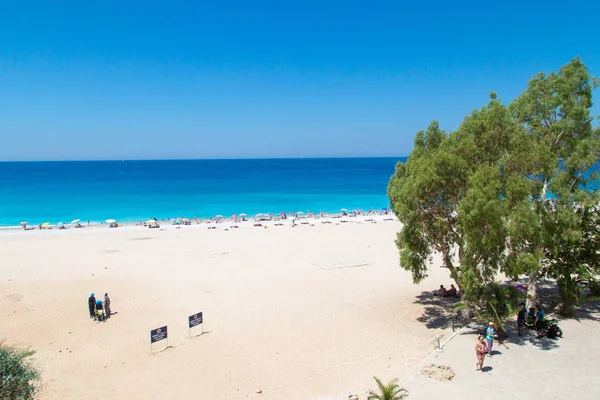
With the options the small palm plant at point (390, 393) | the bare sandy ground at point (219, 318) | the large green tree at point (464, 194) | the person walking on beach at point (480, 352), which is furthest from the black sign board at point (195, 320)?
the person walking on beach at point (480, 352)

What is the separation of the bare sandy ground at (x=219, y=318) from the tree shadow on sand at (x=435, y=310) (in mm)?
323

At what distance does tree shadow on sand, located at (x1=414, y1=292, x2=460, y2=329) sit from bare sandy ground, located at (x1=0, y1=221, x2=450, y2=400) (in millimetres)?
323

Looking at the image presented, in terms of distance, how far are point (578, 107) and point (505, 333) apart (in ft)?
22.5

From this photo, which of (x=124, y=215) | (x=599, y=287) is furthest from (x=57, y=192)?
(x=599, y=287)

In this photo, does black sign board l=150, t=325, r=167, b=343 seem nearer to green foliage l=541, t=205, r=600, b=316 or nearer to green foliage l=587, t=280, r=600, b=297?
green foliage l=541, t=205, r=600, b=316

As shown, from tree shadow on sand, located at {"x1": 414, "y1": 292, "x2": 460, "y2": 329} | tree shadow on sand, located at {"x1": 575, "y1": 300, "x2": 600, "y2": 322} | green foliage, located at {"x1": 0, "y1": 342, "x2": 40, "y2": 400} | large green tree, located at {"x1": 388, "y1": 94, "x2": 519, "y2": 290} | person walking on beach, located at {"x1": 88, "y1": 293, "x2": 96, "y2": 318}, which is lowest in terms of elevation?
tree shadow on sand, located at {"x1": 414, "y1": 292, "x2": 460, "y2": 329}

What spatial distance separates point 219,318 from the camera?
1552 centimetres

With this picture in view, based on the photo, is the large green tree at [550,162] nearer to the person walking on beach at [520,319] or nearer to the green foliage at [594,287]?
the person walking on beach at [520,319]

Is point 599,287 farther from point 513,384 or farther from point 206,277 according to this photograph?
point 206,277

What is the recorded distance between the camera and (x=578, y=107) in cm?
1198

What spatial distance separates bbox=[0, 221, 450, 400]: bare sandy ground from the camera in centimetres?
1108

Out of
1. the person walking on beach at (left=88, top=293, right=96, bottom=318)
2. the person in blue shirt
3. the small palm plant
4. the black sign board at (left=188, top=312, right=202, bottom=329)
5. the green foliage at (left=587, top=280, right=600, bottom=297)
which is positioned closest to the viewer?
the small palm plant

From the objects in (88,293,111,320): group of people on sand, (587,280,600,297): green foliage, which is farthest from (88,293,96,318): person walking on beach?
(587,280,600,297): green foliage

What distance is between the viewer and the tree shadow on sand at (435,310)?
14.5m
